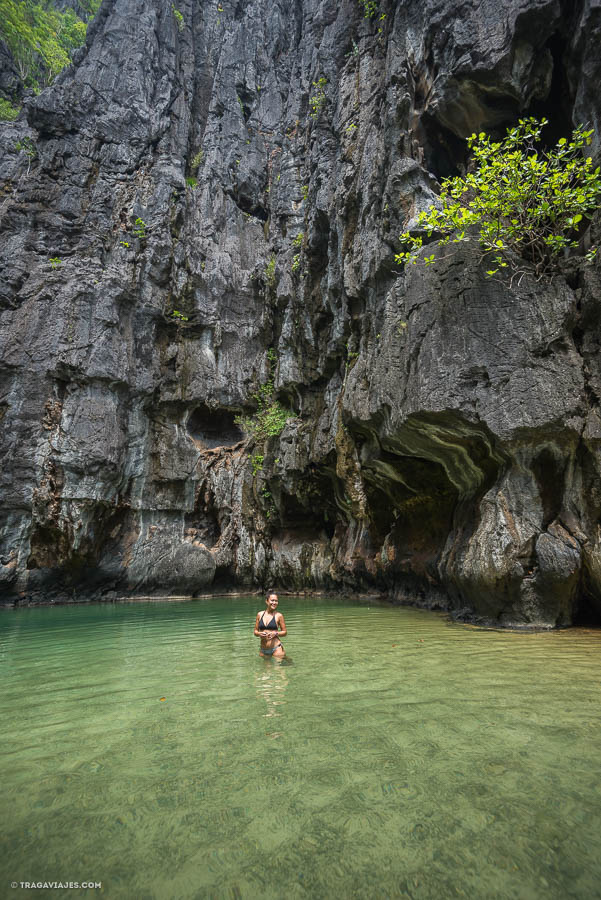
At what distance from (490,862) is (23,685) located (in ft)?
15.1

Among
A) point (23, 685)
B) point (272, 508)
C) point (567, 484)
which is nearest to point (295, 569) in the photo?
point (272, 508)

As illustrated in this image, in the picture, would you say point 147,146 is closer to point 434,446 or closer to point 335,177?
point 335,177

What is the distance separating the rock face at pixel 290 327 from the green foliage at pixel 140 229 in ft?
0.34

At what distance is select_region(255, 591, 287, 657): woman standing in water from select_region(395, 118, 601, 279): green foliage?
21.4 feet

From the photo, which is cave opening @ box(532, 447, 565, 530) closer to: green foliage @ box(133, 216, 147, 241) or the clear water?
the clear water

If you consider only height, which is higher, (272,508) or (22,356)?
(22,356)

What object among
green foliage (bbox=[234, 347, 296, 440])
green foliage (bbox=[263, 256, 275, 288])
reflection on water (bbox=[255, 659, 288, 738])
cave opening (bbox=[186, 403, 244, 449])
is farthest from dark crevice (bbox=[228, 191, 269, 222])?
reflection on water (bbox=[255, 659, 288, 738])

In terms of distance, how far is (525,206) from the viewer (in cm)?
819

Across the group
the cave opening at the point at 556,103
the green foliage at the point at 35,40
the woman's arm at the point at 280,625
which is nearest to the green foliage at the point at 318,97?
the cave opening at the point at 556,103

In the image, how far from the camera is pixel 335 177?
15.5m

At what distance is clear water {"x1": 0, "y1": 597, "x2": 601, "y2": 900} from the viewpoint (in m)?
1.65

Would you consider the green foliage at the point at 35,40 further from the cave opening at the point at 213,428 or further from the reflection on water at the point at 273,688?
the reflection on water at the point at 273,688

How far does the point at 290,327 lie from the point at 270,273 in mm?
4738

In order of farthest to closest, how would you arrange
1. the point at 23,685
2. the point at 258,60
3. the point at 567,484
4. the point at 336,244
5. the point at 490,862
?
1. the point at 258,60
2. the point at 336,244
3. the point at 567,484
4. the point at 23,685
5. the point at 490,862
